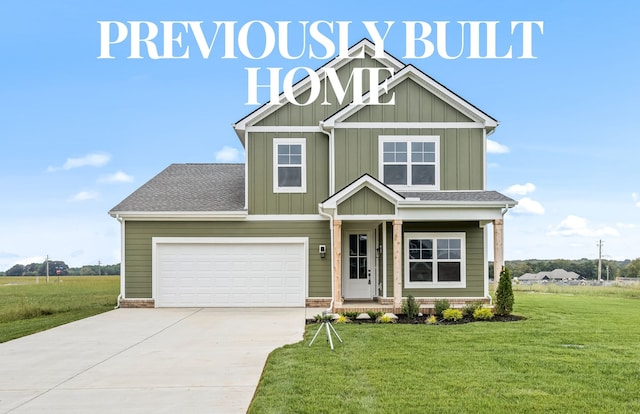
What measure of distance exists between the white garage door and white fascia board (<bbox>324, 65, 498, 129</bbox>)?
4.12 metres

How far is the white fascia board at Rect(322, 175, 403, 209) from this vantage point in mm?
15227

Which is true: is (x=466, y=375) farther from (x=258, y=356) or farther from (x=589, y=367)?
(x=258, y=356)

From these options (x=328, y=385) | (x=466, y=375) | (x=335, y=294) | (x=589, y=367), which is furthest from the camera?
(x=335, y=294)

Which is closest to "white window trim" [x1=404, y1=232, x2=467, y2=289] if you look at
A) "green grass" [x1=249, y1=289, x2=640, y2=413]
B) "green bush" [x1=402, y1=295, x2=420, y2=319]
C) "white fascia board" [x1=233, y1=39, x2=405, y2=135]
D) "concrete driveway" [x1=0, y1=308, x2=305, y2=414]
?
"green bush" [x1=402, y1=295, x2=420, y2=319]

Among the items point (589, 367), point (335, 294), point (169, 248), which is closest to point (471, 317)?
point (335, 294)

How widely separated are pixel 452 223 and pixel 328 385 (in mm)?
11354

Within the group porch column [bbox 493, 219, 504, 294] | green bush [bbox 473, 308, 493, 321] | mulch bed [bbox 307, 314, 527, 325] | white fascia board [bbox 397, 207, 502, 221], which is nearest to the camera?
mulch bed [bbox 307, 314, 527, 325]

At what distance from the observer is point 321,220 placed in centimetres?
1802

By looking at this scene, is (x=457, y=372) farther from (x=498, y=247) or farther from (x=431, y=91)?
(x=431, y=91)

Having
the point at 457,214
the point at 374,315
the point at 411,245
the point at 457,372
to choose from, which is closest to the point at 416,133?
the point at 457,214

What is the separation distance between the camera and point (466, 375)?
25.2ft

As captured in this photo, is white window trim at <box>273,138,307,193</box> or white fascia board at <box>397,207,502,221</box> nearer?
white fascia board at <box>397,207,502,221</box>

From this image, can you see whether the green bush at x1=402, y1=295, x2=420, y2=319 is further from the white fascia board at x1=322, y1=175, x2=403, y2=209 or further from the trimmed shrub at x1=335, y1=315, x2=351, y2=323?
the white fascia board at x1=322, y1=175, x2=403, y2=209

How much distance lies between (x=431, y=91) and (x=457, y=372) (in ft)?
37.7
